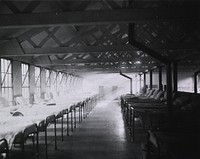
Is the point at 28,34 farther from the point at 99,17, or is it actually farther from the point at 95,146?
the point at 95,146

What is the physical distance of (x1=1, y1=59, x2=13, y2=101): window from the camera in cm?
801

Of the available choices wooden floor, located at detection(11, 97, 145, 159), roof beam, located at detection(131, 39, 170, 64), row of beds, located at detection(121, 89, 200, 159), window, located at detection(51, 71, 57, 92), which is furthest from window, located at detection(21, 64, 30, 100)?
roof beam, located at detection(131, 39, 170, 64)

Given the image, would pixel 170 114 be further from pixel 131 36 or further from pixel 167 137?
pixel 131 36

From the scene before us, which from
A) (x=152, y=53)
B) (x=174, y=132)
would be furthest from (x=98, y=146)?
(x=152, y=53)

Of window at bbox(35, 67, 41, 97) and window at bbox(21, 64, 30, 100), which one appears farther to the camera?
window at bbox(35, 67, 41, 97)

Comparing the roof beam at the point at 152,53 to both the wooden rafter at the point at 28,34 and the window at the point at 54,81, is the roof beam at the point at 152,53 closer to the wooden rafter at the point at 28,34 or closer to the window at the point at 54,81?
the wooden rafter at the point at 28,34

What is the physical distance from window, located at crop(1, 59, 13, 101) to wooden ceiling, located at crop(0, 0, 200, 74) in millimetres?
447

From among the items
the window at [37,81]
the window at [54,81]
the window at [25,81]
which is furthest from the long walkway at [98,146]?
the window at [54,81]

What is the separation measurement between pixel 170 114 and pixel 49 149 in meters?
2.66

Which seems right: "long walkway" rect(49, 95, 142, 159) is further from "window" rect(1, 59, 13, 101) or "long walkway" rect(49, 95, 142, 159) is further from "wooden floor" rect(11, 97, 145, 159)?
"window" rect(1, 59, 13, 101)

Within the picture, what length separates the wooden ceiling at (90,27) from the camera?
423 centimetres

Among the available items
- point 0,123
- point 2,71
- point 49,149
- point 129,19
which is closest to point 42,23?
point 129,19

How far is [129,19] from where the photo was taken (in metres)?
4.22

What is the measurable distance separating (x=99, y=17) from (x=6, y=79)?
5.26 meters
